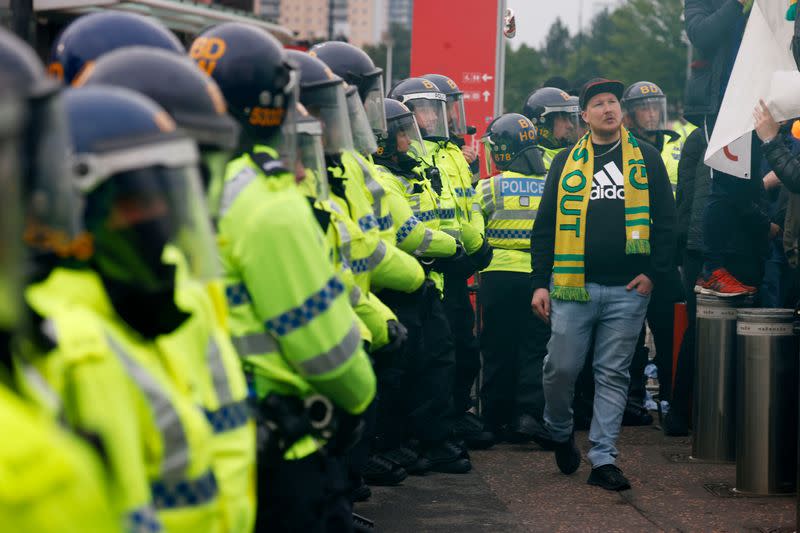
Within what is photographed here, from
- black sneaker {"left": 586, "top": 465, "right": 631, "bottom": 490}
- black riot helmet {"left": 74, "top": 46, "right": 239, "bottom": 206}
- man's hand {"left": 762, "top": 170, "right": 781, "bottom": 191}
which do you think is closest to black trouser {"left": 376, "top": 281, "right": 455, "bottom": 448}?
black sneaker {"left": 586, "top": 465, "right": 631, "bottom": 490}

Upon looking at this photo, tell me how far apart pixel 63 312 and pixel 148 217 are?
10.8 inches

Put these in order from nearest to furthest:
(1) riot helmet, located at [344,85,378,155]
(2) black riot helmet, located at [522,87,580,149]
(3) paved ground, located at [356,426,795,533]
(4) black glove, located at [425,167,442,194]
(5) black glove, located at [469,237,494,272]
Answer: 1. (1) riot helmet, located at [344,85,378,155]
2. (3) paved ground, located at [356,426,795,533]
3. (4) black glove, located at [425,167,442,194]
4. (5) black glove, located at [469,237,494,272]
5. (2) black riot helmet, located at [522,87,580,149]

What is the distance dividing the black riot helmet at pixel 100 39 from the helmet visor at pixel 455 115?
19.4 ft

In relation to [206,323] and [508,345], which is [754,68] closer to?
[508,345]

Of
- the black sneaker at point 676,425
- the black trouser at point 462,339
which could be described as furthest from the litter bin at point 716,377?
the black trouser at point 462,339

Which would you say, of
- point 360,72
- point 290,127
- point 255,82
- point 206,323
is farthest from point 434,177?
point 206,323

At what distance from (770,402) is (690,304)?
2341mm

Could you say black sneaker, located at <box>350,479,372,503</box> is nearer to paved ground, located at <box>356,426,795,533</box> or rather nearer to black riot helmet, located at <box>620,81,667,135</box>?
paved ground, located at <box>356,426,795,533</box>

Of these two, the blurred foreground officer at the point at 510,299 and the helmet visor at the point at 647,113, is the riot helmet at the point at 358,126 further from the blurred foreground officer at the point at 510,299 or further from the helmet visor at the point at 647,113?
the helmet visor at the point at 647,113

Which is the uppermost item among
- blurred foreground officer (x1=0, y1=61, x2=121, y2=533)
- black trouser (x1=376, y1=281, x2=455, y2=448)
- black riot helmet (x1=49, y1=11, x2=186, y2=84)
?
black riot helmet (x1=49, y1=11, x2=186, y2=84)

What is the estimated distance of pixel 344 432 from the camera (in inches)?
161

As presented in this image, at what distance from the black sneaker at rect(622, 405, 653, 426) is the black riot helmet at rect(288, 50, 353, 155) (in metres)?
5.15

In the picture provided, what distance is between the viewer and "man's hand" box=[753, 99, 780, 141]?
7379mm

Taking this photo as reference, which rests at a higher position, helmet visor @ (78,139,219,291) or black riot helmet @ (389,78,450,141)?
black riot helmet @ (389,78,450,141)
